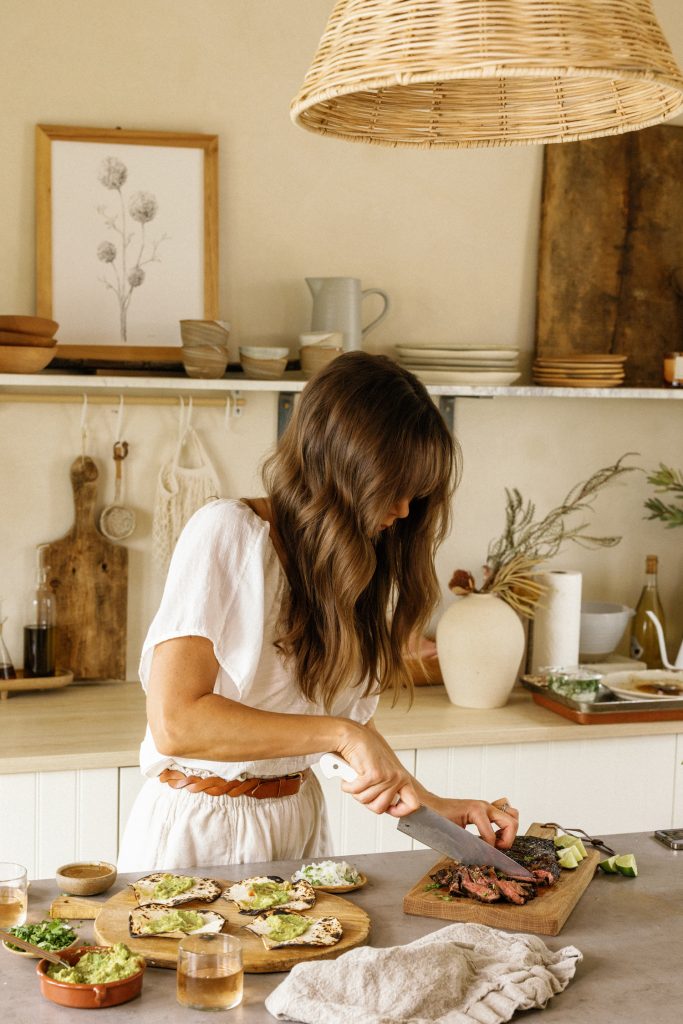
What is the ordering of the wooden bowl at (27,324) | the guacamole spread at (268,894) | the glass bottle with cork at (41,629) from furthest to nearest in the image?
the glass bottle with cork at (41,629) → the wooden bowl at (27,324) → the guacamole spread at (268,894)

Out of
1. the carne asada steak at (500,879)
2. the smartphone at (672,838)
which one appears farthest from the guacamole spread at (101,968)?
the smartphone at (672,838)

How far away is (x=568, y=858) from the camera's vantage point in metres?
1.71

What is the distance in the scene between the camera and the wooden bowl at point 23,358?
2703mm

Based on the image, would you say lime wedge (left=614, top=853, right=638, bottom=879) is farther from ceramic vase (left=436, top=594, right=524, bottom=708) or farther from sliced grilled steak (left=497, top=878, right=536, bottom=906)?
ceramic vase (left=436, top=594, right=524, bottom=708)

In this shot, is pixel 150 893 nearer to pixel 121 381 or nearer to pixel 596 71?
pixel 596 71

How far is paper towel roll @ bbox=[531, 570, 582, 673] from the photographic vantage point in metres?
3.10

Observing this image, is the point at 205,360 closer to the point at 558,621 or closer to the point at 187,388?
the point at 187,388

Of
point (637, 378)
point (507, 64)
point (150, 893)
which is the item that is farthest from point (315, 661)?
point (637, 378)

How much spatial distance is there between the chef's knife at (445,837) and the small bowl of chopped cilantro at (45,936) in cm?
39

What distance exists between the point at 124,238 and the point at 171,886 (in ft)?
6.11

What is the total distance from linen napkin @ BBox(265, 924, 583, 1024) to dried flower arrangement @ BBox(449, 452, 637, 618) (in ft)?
5.52

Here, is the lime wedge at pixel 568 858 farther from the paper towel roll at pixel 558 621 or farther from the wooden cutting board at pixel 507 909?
the paper towel roll at pixel 558 621

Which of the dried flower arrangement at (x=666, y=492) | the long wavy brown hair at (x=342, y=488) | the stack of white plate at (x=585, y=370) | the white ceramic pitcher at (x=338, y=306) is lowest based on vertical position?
the dried flower arrangement at (x=666, y=492)

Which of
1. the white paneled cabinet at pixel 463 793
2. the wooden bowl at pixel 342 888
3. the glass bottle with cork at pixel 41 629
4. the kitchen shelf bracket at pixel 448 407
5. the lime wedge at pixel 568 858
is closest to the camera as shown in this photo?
the wooden bowl at pixel 342 888
